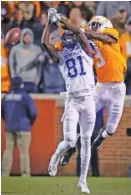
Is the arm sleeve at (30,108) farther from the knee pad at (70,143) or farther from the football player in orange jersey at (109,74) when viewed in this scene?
the knee pad at (70,143)

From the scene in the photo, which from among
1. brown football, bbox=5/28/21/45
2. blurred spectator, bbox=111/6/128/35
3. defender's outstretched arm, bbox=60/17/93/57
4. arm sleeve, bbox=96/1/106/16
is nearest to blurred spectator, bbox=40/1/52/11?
arm sleeve, bbox=96/1/106/16

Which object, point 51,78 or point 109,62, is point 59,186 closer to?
point 109,62

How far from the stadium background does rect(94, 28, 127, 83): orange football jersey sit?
1.18 metres

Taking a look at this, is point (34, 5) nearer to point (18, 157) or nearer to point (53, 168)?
point (18, 157)

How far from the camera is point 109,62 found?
30.2 feet

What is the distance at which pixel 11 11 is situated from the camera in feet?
37.7

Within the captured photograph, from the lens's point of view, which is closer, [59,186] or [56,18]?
[56,18]

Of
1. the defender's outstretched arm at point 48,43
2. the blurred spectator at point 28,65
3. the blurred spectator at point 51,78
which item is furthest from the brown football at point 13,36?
the defender's outstretched arm at point 48,43

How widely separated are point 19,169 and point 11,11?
201cm

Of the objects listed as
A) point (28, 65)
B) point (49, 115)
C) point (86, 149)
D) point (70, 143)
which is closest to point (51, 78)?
point (28, 65)

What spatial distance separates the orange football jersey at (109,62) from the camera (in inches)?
360

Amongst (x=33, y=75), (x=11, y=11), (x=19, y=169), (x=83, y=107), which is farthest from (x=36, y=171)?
(x=83, y=107)

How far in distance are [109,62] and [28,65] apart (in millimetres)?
2325

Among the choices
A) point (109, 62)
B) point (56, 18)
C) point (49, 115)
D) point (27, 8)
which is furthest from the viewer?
point (49, 115)
